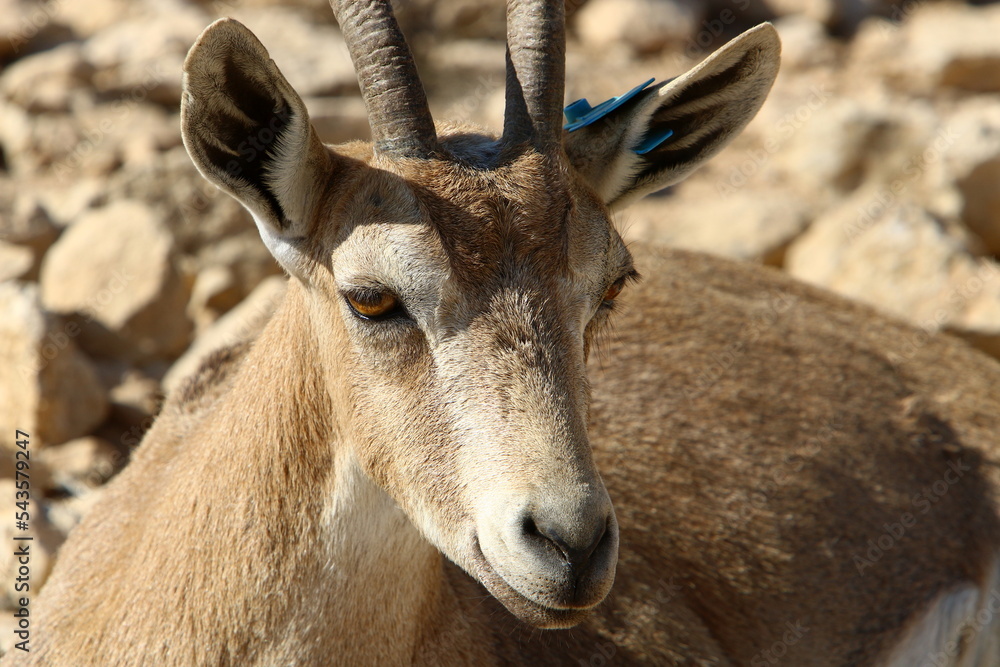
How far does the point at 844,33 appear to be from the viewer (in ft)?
53.4

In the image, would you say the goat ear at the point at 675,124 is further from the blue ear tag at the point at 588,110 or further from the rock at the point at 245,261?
the rock at the point at 245,261

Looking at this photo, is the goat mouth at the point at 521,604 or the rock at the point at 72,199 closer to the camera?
the goat mouth at the point at 521,604

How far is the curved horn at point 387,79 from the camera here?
12.1 feet

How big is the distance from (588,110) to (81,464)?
4657 millimetres

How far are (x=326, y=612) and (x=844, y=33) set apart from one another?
15.0 m

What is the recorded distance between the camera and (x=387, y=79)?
3709 millimetres

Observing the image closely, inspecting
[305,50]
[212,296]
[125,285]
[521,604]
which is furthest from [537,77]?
[305,50]

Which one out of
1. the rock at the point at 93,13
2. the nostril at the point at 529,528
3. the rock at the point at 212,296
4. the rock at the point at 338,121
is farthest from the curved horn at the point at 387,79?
the rock at the point at 93,13

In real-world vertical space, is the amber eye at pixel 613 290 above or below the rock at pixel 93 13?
above

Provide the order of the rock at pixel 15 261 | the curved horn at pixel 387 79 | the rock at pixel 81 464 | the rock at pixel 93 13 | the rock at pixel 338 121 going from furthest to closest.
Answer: the rock at pixel 93 13, the rock at pixel 338 121, the rock at pixel 15 261, the rock at pixel 81 464, the curved horn at pixel 387 79

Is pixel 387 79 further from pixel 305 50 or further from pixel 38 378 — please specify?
pixel 305 50

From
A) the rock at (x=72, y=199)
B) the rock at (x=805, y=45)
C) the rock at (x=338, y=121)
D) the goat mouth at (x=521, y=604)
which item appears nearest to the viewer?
the goat mouth at (x=521, y=604)

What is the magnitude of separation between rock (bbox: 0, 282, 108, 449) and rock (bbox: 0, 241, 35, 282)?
4.48 ft

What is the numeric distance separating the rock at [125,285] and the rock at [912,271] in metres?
5.52
